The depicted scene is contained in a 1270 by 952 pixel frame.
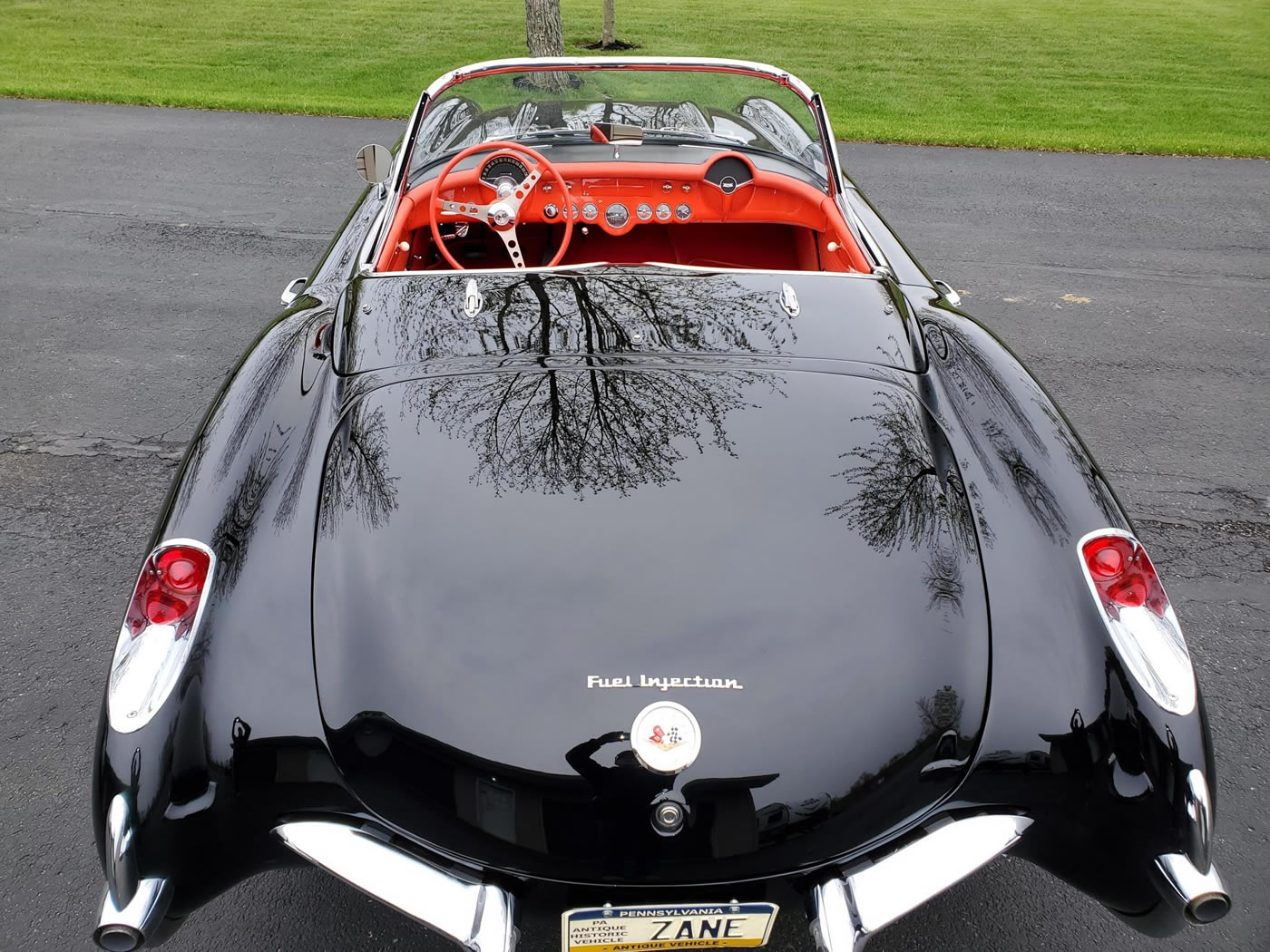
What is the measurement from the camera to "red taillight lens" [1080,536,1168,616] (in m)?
1.89

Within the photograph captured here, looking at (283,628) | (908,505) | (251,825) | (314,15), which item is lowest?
(314,15)

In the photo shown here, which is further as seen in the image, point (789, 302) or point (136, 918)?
point (789, 302)

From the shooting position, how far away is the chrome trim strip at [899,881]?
1612 mm

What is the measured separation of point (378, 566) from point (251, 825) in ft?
1.59

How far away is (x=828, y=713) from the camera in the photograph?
163 cm

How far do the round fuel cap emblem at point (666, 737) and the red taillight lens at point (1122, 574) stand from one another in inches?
33.9

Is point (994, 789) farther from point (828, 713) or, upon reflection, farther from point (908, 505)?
point (908, 505)

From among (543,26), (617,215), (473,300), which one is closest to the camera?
(473,300)

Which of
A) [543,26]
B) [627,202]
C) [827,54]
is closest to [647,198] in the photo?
[627,202]

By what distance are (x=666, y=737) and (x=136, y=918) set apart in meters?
0.93

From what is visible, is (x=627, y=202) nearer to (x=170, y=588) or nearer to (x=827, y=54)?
(x=170, y=588)

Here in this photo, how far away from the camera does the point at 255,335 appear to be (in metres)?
4.85

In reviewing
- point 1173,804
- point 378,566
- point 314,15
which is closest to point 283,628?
point 378,566

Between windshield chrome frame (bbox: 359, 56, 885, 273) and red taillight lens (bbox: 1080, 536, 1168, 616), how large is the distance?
57.3 inches
